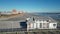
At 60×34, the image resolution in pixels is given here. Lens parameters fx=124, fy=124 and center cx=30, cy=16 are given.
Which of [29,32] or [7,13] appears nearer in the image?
[29,32]

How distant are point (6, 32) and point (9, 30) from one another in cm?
15

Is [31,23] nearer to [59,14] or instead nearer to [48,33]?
[48,33]

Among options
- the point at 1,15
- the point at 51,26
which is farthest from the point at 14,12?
the point at 51,26

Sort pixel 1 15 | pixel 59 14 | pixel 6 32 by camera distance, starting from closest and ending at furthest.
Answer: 1. pixel 6 32
2. pixel 59 14
3. pixel 1 15

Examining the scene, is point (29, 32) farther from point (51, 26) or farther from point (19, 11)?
point (19, 11)

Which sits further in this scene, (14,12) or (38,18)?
(14,12)

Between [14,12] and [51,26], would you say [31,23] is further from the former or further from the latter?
[14,12]

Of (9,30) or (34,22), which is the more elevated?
(34,22)

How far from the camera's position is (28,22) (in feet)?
14.9

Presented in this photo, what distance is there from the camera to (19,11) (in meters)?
6.97

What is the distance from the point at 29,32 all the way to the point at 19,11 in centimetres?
267

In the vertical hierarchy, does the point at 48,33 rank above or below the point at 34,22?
below

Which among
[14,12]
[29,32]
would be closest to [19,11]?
[14,12]

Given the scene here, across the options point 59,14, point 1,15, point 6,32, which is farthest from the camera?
point 1,15
